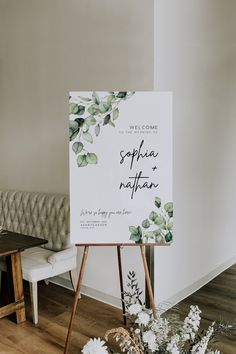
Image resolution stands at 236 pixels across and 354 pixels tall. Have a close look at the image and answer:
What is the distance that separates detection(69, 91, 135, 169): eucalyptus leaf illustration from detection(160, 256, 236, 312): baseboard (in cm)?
150

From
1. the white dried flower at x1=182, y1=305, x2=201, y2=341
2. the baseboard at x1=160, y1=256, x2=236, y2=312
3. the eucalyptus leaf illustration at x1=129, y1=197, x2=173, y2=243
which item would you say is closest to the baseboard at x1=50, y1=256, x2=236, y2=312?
the baseboard at x1=160, y1=256, x2=236, y2=312

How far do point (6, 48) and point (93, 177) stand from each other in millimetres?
2760

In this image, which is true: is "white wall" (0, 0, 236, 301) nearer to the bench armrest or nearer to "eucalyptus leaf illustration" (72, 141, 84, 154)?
the bench armrest

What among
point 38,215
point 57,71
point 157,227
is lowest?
point 38,215

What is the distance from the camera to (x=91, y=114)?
2.15 meters

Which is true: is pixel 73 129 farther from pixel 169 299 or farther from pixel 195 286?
pixel 195 286

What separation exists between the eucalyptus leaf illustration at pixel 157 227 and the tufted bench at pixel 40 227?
1.17 m

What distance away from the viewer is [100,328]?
9.04 feet

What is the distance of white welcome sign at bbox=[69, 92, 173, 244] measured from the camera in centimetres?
216

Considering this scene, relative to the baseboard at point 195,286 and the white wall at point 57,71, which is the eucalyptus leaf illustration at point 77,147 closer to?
the white wall at point 57,71

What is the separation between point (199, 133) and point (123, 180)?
59.8 inches

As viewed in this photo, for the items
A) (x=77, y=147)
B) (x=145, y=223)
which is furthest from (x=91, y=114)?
(x=145, y=223)

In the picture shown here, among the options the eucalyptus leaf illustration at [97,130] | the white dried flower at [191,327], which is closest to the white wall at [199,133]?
the eucalyptus leaf illustration at [97,130]

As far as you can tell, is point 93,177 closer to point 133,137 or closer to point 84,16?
point 133,137
